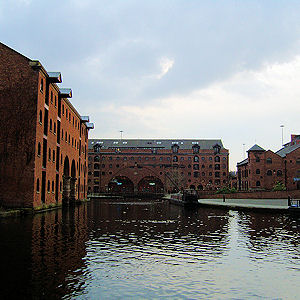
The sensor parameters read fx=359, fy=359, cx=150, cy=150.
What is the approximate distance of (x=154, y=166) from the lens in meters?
116

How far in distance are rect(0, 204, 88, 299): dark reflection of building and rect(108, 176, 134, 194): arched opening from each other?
98426 mm

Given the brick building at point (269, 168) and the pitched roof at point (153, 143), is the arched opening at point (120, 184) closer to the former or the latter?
the pitched roof at point (153, 143)

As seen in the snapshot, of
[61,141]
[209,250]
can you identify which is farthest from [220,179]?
[209,250]

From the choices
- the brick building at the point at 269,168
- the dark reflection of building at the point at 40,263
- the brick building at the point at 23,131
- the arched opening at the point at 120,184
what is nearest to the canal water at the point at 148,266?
the dark reflection of building at the point at 40,263

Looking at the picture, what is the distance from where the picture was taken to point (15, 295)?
866cm

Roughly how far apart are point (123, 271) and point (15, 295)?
3.49m

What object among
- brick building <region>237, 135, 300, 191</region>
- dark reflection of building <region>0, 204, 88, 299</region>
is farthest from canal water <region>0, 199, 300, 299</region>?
brick building <region>237, 135, 300, 191</region>

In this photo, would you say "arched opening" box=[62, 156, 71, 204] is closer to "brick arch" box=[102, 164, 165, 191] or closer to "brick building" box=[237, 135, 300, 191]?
"brick building" box=[237, 135, 300, 191]

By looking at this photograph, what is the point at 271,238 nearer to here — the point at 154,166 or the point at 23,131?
the point at 23,131

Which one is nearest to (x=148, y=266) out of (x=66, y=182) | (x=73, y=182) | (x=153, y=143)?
(x=66, y=182)

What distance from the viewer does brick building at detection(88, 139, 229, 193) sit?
4515 inches

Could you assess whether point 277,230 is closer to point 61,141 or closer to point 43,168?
point 43,168

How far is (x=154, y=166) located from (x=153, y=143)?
8629 mm

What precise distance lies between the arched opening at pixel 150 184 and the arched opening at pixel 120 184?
322 cm
